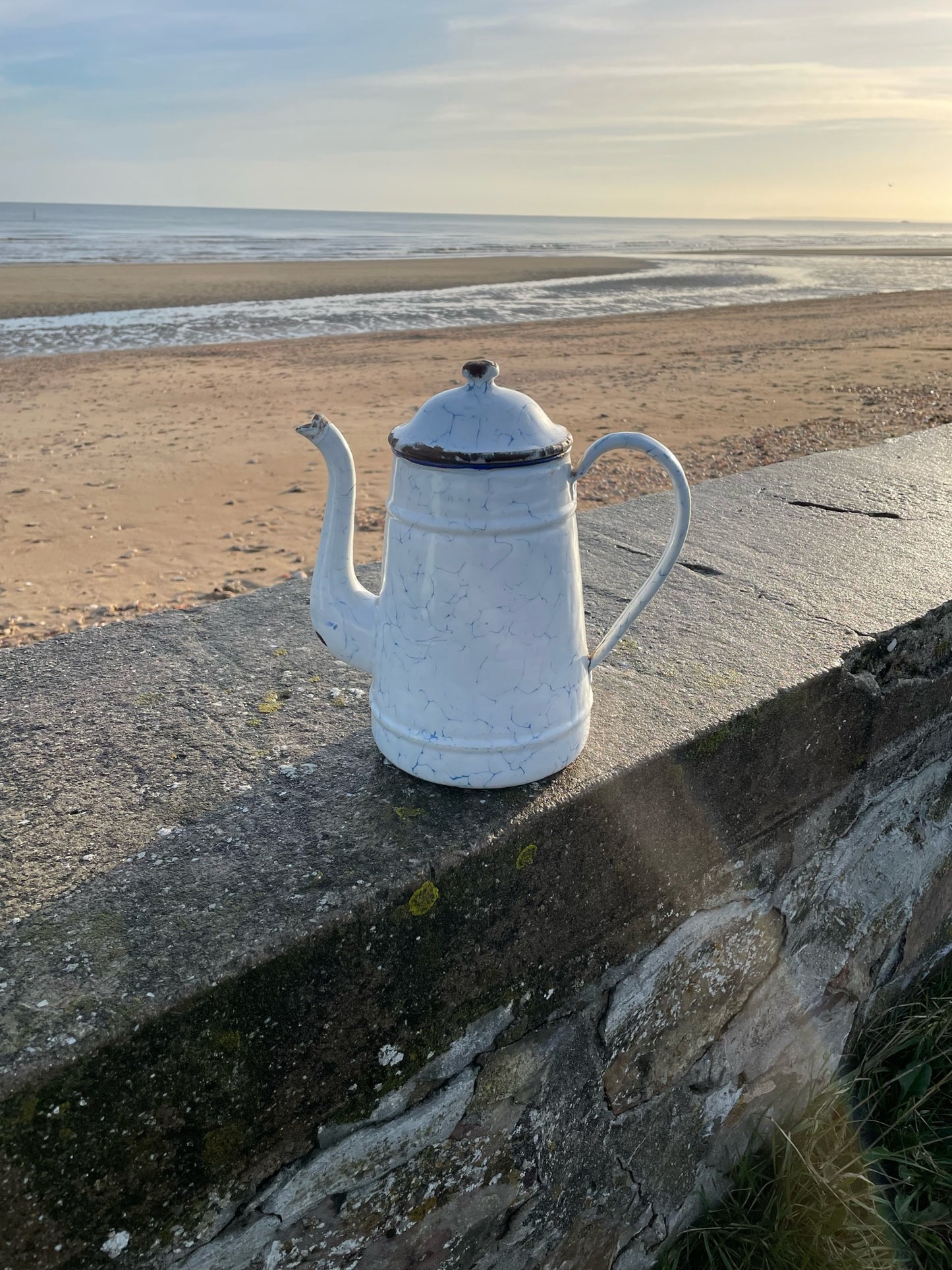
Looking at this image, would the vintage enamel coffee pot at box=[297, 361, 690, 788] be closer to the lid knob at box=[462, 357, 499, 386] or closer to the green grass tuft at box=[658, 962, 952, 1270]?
the lid knob at box=[462, 357, 499, 386]

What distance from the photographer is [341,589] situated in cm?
127

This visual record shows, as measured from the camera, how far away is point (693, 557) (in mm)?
2080

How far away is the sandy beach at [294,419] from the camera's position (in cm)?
476

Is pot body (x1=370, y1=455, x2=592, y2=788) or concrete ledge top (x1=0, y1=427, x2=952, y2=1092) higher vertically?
pot body (x1=370, y1=455, x2=592, y2=788)

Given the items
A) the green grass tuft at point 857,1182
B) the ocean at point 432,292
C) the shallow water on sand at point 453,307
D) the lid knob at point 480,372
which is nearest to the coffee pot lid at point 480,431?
the lid knob at point 480,372

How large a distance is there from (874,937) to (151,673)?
5.07ft

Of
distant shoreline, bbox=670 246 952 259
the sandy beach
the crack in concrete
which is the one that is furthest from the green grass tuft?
distant shoreline, bbox=670 246 952 259

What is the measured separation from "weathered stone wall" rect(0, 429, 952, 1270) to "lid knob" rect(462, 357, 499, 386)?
536 mm

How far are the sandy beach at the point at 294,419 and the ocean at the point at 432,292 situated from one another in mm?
1777

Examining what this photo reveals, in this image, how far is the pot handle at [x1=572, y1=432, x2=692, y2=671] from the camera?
3.76 ft

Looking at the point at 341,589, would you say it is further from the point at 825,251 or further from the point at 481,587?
the point at 825,251

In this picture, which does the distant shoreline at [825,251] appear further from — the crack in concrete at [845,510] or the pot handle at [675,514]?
the pot handle at [675,514]

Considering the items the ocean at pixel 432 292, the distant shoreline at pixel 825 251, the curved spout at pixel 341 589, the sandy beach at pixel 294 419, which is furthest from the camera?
the distant shoreline at pixel 825 251

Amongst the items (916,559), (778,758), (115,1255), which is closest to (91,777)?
(115,1255)
